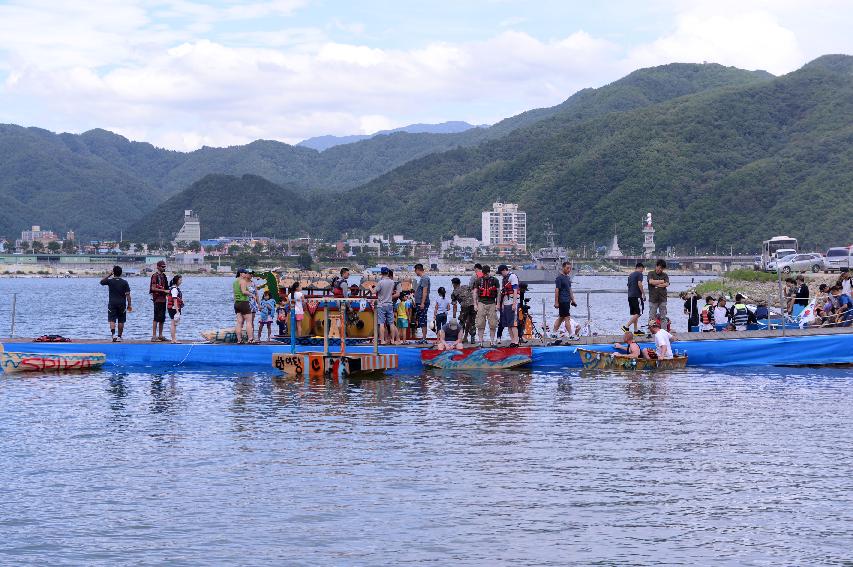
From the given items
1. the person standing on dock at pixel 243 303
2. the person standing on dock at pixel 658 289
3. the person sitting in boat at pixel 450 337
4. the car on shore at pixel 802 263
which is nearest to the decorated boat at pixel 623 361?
the person standing on dock at pixel 658 289

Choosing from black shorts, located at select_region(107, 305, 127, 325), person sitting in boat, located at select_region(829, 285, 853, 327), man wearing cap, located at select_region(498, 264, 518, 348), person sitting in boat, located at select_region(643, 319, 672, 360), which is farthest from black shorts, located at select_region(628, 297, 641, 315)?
black shorts, located at select_region(107, 305, 127, 325)

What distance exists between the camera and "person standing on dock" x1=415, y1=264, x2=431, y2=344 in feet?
101

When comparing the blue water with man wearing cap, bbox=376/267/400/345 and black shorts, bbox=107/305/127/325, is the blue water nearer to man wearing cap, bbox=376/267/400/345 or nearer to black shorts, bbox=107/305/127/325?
man wearing cap, bbox=376/267/400/345

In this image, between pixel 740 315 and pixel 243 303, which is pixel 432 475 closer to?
pixel 243 303

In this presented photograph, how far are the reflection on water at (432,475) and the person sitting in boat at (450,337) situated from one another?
3.03 metres

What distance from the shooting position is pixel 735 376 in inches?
1198

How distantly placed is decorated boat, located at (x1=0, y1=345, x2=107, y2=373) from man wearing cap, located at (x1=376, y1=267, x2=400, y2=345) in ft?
29.7

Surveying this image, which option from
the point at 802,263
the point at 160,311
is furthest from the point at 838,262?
the point at 160,311

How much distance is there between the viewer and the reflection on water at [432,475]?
45.4 feet

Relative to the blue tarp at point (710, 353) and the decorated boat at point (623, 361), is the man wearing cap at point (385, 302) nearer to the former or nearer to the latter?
the blue tarp at point (710, 353)

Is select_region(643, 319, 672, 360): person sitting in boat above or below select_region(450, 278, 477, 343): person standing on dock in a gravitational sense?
below

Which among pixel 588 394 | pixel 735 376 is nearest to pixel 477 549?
pixel 588 394

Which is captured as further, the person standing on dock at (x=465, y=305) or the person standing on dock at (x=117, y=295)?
the person standing on dock at (x=117, y=295)

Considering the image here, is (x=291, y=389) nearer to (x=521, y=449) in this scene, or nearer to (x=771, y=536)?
(x=521, y=449)
